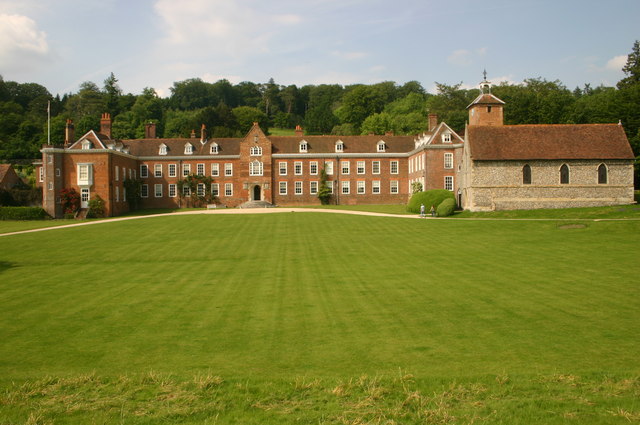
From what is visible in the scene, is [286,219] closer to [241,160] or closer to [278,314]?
[241,160]

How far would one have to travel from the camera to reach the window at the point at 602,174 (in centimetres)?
3878

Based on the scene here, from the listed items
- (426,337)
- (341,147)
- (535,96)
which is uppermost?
(535,96)

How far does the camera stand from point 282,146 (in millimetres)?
60281

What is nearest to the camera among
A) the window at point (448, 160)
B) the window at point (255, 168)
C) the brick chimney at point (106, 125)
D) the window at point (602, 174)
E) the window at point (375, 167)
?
the window at point (602, 174)

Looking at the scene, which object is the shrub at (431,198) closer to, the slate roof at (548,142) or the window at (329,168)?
the slate roof at (548,142)

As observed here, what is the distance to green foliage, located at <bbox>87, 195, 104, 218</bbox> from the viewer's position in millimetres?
48125

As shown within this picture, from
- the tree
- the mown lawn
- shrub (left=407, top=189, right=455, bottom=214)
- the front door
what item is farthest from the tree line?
the mown lawn

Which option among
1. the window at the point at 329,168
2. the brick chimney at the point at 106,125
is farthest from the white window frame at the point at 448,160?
the brick chimney at the point at 106,125

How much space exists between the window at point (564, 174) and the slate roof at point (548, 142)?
0.79m

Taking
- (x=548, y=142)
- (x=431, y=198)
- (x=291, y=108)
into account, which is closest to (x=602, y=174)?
(x=548, y=142)

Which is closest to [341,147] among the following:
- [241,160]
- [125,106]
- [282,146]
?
[282,146]

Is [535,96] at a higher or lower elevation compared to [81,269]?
higher

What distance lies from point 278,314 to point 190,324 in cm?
207

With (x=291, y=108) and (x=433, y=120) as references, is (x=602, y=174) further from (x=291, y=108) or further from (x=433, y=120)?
(x=291, y=108)
